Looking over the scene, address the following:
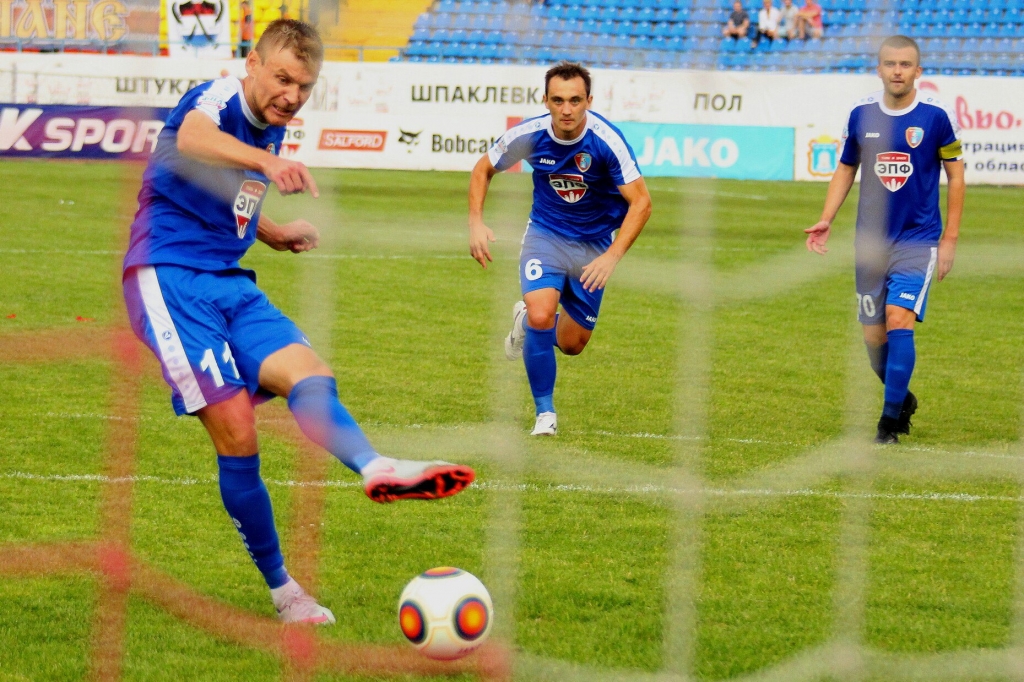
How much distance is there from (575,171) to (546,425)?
1169mm

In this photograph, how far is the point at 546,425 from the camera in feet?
18.6

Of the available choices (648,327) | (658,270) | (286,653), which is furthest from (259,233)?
(658,270)

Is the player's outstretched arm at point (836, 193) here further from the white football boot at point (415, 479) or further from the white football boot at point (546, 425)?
the white football boot at point (415, 479)

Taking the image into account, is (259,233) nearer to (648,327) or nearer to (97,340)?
(97,340)

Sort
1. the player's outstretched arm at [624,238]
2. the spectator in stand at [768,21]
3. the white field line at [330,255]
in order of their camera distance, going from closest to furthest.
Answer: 1. the player's outstretched arm at [624,238]
2. the spectator in stand at [768,21]
3. the white field line at [330,255]

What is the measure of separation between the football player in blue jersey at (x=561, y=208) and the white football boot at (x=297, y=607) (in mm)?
2101

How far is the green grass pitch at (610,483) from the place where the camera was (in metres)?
3.38

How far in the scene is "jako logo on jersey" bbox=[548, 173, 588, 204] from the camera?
5.70 meters

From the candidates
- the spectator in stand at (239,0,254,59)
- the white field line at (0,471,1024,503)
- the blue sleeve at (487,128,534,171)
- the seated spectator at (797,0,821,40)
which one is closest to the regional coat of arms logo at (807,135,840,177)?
the seated spectator at (797,0,821,40)

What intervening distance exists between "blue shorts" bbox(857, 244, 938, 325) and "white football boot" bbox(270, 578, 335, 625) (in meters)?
3.24

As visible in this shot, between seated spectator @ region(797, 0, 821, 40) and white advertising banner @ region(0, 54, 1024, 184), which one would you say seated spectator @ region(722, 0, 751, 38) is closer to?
seated spectator @ region(797, 0, 821, 40)

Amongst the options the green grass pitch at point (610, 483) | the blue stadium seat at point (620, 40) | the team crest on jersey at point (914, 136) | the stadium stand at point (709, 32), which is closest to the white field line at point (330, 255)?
the green grass pitch at point (610, 483)

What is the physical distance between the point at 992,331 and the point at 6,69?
11.2 m

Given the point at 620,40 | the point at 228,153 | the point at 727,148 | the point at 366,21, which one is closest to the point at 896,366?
the point at 620,40
